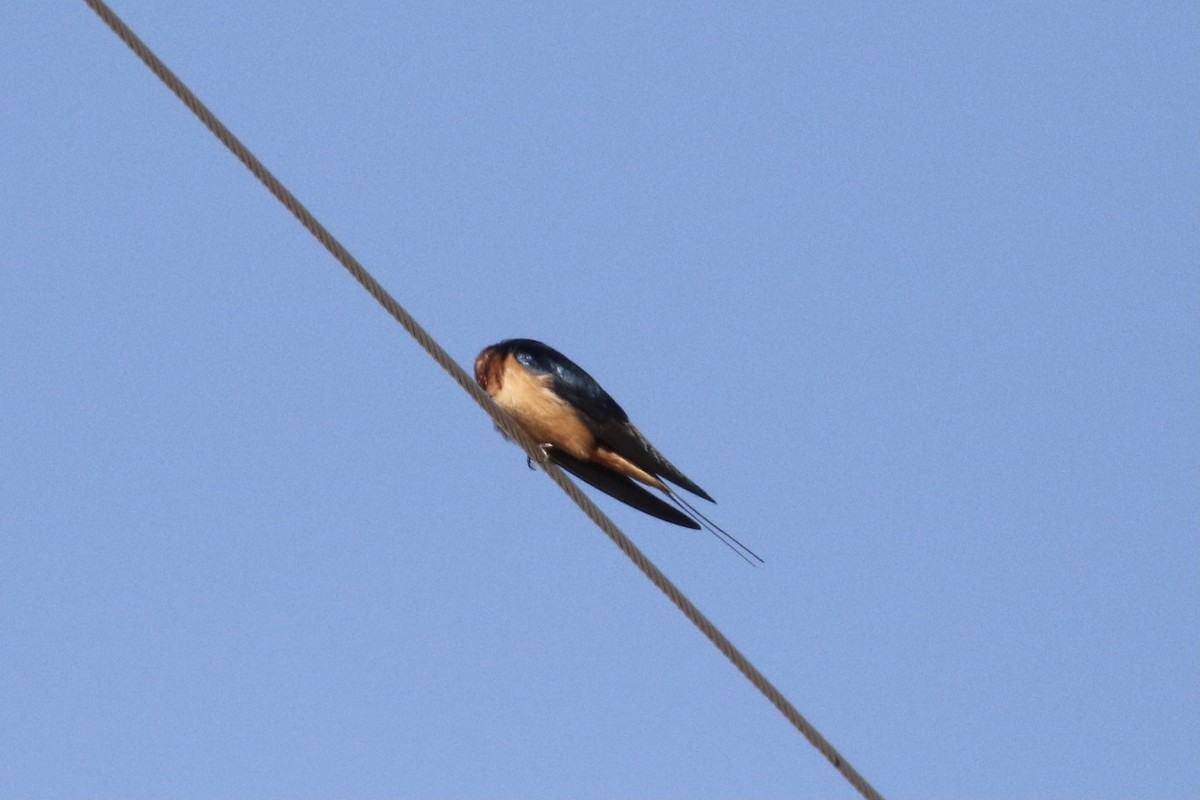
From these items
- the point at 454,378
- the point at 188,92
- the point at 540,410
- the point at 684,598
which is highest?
the point at 540,410

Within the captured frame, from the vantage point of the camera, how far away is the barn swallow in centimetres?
736

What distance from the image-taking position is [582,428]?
741 cm

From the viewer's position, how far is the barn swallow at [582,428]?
736cm

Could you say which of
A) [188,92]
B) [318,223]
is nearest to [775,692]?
[318,223]

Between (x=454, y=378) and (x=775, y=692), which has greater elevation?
(x=454, y=378)

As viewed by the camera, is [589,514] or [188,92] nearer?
[188,92]

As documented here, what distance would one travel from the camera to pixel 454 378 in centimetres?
489

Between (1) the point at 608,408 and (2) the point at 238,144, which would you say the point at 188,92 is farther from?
(1) the point at 608,408

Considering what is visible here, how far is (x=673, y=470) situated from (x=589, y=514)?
2263 mm

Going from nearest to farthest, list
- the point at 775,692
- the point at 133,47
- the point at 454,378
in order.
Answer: the point at 133,47 < the point at 775,692 < the point at 454,378

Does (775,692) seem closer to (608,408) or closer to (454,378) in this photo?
(454,378)

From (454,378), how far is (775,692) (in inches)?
44.4

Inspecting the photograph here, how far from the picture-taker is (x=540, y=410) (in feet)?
24.3

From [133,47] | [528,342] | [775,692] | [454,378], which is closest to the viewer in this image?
[133,47]
